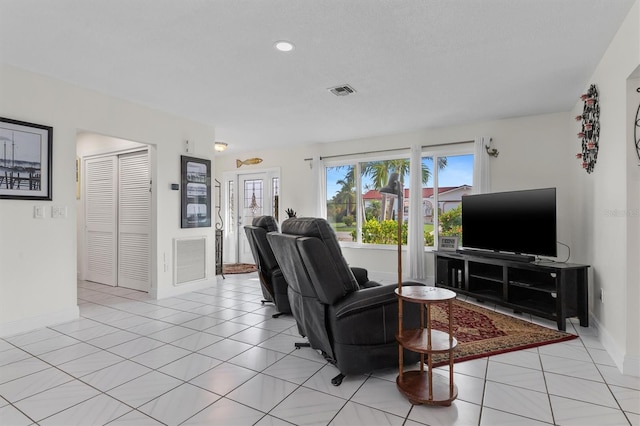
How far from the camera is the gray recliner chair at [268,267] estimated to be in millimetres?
3641

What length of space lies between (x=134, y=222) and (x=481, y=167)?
498 centimetres

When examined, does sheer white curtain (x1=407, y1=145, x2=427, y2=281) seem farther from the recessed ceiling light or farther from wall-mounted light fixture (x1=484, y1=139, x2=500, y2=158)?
the recessed ceiling light

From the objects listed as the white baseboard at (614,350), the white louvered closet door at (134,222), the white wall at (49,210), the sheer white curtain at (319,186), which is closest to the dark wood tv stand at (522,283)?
the white baseboard at (614,350)

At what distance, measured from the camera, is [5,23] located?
2.41 metres

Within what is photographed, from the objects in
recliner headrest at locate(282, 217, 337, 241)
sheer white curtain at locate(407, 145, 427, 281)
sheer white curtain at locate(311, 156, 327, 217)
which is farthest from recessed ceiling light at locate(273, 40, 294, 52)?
sheer white curtain at locate(311, 156, 327, 217)

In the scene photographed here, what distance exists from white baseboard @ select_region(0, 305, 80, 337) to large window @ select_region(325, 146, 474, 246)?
162 inches

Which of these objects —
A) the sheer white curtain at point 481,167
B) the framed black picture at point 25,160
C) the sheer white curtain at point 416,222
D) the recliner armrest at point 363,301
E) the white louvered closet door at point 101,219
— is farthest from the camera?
the sheer white curtain at point 416,222

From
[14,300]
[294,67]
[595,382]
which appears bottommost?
[595,382]

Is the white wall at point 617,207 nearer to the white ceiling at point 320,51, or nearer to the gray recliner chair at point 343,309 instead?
the white ceiling at point 320,51

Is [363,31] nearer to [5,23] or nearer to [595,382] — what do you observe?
[5,23]

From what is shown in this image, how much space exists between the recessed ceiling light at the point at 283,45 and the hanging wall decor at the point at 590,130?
2771mm

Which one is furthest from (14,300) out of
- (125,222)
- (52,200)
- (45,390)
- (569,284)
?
(569,284)

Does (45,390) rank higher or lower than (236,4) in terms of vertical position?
lower

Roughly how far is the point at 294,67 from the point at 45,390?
304cm
